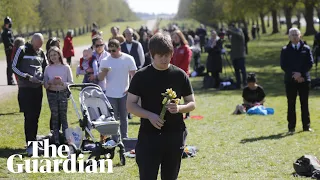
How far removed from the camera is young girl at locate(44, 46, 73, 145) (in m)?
9.95

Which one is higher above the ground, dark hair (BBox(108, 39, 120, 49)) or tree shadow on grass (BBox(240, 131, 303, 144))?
dark hair (BBox(108, 39, 120, 49))

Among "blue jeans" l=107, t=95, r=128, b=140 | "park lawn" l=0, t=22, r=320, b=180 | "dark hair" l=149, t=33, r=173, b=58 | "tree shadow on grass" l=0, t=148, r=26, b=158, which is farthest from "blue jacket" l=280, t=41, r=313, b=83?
"dark hair" l=149, t=33, r=173, b=58

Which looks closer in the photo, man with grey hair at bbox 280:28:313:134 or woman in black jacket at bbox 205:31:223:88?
man with grey hair at bbox 280:28:313:134

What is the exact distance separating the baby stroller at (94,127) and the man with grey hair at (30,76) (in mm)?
809

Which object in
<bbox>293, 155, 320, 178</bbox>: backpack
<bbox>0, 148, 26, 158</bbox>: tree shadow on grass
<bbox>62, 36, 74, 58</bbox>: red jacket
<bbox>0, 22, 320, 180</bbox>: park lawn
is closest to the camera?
<bbox>293, 155, 320, 178</bbox>: backpack

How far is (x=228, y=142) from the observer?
11.3 meters

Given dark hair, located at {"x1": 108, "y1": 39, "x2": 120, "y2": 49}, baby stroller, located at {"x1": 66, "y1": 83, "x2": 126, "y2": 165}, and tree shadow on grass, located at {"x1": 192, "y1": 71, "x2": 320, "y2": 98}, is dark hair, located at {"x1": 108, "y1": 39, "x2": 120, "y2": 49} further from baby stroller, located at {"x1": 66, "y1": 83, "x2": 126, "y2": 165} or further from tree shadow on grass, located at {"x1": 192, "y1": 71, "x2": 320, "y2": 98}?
tree shadow on grass, located at {"x1": 192, "y1": 71, "x2": 320, "y2": 98}

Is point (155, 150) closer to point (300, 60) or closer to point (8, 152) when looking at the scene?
point (8, 152)

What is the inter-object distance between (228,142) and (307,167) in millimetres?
2997

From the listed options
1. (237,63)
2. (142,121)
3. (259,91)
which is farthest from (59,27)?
(142,121)

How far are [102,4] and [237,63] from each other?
275 ft

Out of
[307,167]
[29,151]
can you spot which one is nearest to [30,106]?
[29,151]

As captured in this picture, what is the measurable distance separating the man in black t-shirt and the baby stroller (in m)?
3.33

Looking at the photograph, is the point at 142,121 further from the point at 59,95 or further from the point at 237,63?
the point at 237,63
